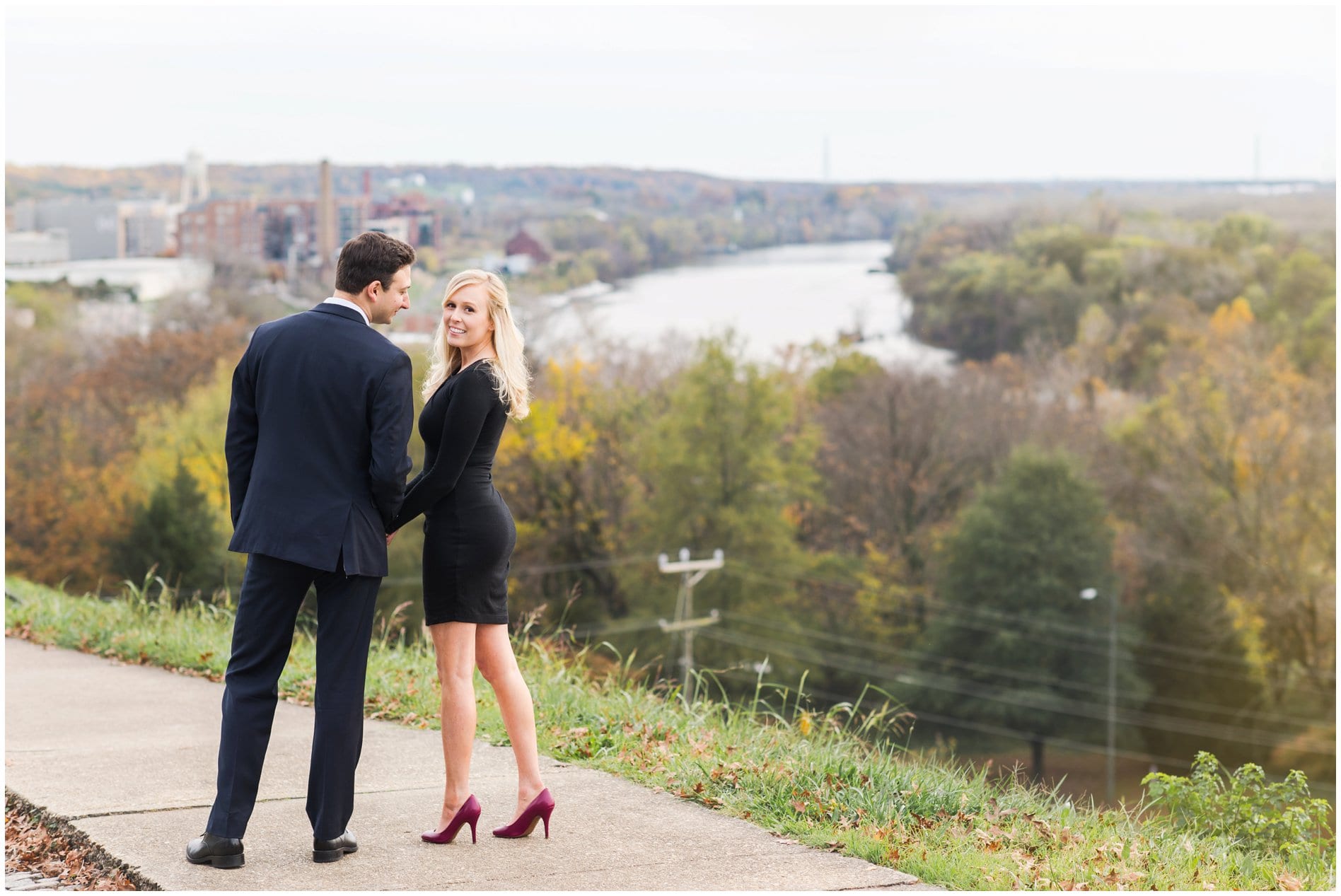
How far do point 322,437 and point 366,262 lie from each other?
0.56m

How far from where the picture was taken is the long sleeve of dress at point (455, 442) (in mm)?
4352

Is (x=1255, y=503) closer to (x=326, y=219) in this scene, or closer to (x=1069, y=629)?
(x=1069, y=629)

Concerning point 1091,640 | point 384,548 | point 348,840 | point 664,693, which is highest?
point 384,548

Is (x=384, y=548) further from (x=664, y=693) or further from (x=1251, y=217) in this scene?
Result: (x=1251, y=217)

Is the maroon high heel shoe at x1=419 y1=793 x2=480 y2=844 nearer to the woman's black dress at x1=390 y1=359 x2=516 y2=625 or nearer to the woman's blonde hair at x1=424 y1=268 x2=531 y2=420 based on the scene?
the woman's black dress at x1=390 y1=359 x2=516 y2=625

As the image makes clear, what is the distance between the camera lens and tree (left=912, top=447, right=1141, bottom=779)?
36625 mm

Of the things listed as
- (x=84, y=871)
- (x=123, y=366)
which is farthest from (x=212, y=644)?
(x=123, y=366)

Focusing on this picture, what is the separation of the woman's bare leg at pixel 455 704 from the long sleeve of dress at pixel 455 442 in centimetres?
41

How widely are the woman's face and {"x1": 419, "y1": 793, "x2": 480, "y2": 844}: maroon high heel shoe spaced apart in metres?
1.45

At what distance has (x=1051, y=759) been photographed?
36844 millimetres

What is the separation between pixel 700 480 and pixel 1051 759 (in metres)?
12.1

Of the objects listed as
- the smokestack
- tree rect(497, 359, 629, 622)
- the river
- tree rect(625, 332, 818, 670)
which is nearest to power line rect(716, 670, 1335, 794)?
tree rect(625, 332, 818, 670)

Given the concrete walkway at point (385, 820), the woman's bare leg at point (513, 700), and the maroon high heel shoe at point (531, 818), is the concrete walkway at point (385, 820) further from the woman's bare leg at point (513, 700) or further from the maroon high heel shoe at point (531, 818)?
the woman's bare leg at point (513, 700)

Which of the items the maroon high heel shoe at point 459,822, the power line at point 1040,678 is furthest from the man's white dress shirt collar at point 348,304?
the power line at point 1040,678
